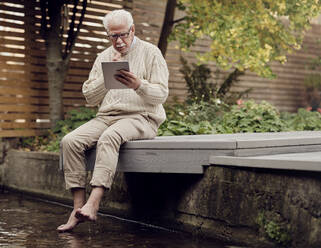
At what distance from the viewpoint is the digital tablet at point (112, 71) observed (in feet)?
15.4

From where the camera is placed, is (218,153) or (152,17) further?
(152,17)

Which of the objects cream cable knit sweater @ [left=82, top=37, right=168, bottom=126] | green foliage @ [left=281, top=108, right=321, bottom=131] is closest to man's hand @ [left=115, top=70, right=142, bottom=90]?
cream cable knit sweater @ [left=82, top=37, right=168, bottom=126]

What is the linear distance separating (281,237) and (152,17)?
683 centimetres

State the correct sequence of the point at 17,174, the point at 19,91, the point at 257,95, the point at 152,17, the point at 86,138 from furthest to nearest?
the point at 257,95, the point at 152,17, the point at 19,91, the point at 17,174, the point at 86,138

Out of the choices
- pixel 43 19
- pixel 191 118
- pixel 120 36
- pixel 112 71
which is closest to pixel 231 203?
pixel 112 71

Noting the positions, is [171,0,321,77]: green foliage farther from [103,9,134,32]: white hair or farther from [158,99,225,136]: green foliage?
[103,9,134,32]: white hair

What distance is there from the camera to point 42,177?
24.0ft

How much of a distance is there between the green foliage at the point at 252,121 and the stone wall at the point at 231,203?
2.12 meters

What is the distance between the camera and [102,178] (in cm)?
467

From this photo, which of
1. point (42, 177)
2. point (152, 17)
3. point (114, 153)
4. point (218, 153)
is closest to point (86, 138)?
point (114, 153)

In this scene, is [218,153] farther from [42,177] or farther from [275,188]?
[42,177]

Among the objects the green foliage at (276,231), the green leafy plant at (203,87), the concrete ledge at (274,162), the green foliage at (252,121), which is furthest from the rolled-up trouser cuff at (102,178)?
the green leafy plant at (203,87)

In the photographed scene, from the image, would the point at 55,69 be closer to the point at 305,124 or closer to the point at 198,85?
the point at 198,85

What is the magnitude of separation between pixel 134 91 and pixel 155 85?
0.22m
